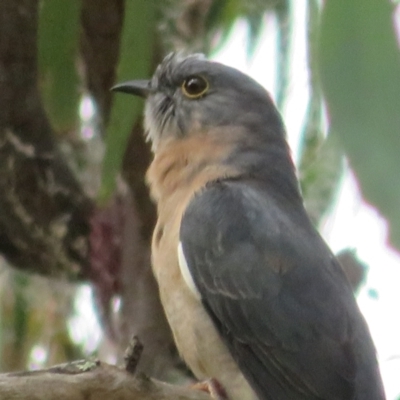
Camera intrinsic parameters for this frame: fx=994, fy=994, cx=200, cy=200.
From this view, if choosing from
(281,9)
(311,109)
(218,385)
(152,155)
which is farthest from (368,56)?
(152,155)

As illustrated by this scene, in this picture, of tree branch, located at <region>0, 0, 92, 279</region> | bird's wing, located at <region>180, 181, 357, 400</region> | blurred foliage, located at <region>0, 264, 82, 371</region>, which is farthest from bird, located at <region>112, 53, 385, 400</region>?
blurred foliage, located at <region>0, 264, 82, 371</region>

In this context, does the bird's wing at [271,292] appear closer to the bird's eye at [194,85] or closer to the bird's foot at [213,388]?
the bird's foot at [213,388]

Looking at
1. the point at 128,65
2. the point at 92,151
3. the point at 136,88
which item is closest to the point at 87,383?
the point at 128,65

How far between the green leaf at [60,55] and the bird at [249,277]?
0.20m

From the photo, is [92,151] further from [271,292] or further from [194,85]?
[271,292]

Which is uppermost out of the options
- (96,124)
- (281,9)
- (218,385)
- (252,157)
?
(281,9)

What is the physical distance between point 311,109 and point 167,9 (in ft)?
2.26

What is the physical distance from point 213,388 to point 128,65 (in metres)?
0.85

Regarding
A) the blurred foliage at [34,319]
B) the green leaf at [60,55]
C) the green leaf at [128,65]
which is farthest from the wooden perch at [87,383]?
the blurred foliage at [34,319]

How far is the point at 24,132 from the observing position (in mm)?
3305

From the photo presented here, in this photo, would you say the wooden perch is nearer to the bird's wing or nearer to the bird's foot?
the bird's foot

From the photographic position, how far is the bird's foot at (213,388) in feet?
7.69

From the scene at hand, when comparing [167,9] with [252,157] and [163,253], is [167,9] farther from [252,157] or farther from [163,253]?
[163,253]

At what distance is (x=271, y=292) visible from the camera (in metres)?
2.52
